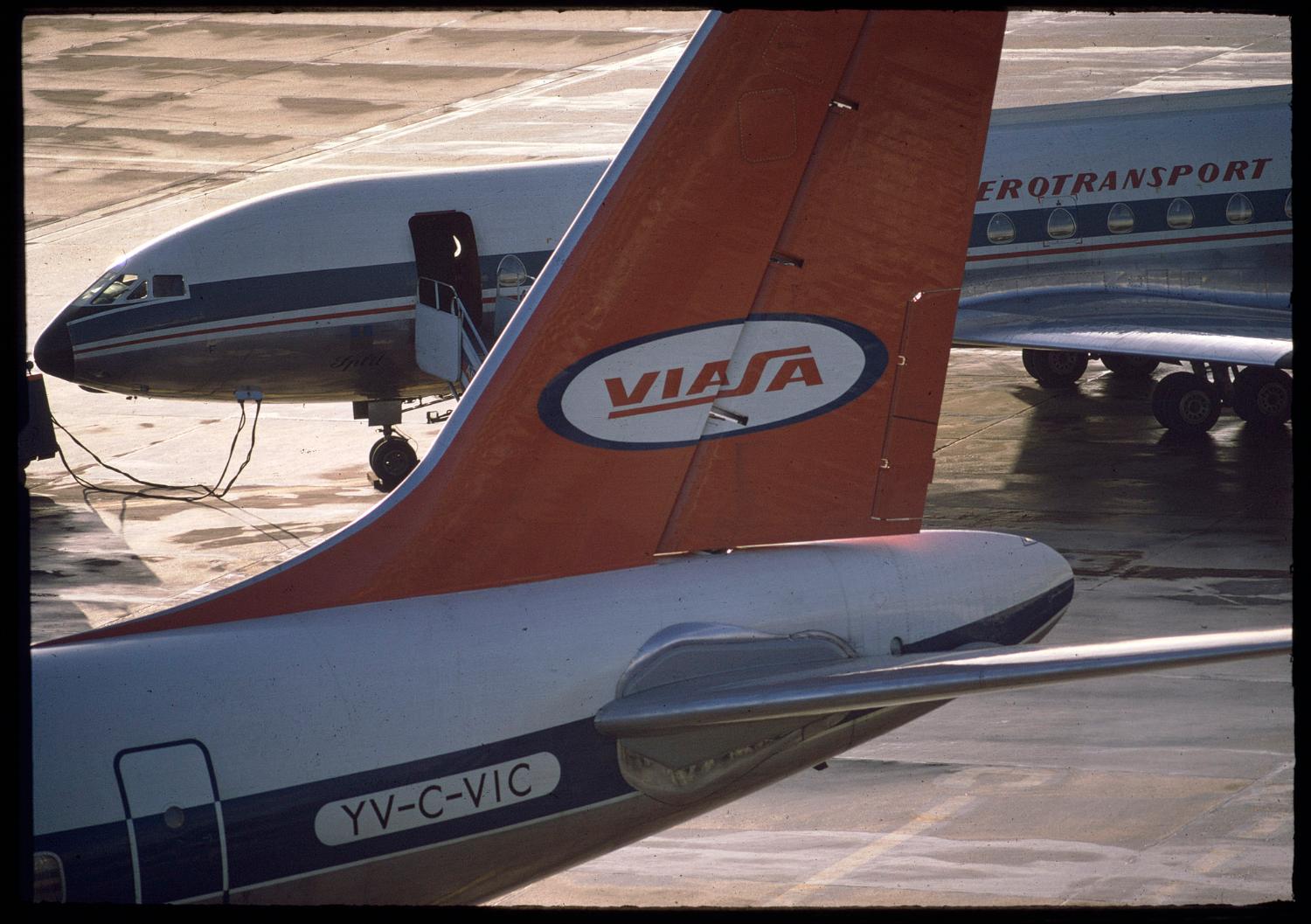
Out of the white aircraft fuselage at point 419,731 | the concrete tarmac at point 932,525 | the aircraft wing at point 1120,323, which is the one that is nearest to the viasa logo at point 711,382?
the white aircraft fuselage at point 419,731

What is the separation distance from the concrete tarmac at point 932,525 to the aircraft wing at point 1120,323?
1550 millimetres

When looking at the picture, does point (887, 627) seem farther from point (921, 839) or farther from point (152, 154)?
point (152, 154)

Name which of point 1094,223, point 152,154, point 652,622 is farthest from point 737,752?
point 152,154

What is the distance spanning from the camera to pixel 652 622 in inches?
320

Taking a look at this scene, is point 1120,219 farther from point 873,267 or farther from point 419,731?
point 419,731

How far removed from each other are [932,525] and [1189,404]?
5204 millimetres

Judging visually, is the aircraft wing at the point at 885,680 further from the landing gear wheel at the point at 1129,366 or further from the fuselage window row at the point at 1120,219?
the landing gear wheel at the point at 1129,366

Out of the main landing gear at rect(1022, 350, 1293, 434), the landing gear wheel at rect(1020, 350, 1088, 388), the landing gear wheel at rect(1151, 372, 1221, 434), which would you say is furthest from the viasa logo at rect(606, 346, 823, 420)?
the landing gear wheel at rect(1020, 350, 1088, 388)

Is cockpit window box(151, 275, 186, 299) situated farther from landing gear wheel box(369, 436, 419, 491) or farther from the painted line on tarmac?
the painted line on tarmac

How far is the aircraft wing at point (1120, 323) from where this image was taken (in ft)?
71.1

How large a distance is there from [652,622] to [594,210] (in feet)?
6.85

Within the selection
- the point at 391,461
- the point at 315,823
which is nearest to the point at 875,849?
the point at 315,823

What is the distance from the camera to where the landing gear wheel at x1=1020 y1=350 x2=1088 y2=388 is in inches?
1022

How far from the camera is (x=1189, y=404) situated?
22703mm
